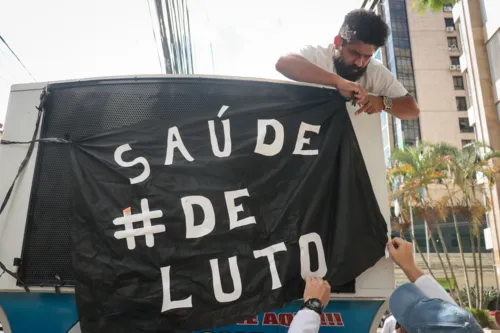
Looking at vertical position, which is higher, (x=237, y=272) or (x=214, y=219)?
(x=214, y=219)

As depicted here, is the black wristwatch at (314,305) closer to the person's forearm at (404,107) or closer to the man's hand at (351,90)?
the man's hand at (351,90)

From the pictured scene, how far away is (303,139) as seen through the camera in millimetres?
2650

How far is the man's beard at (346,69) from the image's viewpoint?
9.68 ft

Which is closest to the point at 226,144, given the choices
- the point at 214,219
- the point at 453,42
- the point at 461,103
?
the point at 214,219

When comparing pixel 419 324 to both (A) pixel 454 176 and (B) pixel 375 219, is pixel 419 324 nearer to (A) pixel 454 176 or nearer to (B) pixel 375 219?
(B) pixel 375 219

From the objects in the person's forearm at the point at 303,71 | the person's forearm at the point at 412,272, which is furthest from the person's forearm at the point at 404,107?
the person's forearm at the point at 412,272

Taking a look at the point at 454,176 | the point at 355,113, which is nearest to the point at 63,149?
the point at 355,113

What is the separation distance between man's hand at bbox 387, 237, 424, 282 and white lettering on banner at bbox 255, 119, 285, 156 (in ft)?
2.85

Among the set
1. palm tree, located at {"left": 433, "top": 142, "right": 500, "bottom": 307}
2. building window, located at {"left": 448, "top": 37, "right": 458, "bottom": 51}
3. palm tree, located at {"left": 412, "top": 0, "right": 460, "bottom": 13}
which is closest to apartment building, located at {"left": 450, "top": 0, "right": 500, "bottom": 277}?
palm tree, located at {"left": 433, "top": 142, "right": 500, "bottom": 307}

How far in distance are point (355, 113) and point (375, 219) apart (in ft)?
2.18

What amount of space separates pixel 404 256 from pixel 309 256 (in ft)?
1.83

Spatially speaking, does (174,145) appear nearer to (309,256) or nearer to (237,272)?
(237,272)

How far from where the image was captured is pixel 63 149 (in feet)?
8.50

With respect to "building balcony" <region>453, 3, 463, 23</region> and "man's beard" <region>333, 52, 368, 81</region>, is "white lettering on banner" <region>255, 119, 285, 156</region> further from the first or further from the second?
"building balcony" <region>453, 3, 463, 23</region>
